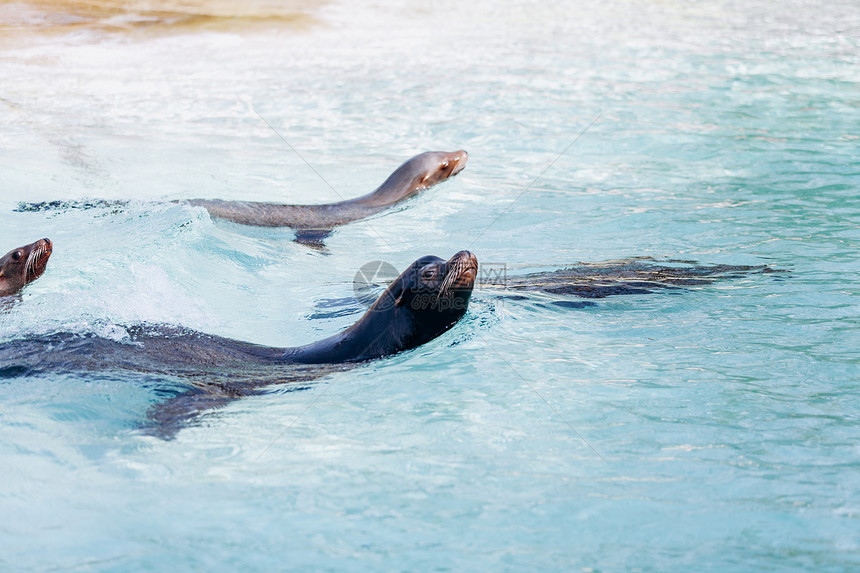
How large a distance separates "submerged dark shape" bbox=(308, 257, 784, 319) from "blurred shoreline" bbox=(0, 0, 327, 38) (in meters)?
13.6

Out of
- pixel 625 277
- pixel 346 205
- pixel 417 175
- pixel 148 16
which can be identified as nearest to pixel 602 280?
pixel 625 277

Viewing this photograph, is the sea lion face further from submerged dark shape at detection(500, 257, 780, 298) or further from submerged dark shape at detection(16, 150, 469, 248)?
submerged dark shape at detection(500, 257, 780, 298)

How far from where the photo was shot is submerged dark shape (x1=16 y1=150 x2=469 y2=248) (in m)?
7.88

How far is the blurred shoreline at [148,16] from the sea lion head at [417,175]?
10.1 m

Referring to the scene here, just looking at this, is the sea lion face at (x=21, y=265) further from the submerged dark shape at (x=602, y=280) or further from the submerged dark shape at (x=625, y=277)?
the submerged dark shape at (x=625, y=277)

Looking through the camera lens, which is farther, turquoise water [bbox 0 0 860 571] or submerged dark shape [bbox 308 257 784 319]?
submerged dark shape [bbox 308 257 784 319]

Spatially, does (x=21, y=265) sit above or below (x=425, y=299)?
below

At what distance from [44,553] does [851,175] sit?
850 centimetres

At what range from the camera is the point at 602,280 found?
595 cm

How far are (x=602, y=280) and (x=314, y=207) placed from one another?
3464 millimetres

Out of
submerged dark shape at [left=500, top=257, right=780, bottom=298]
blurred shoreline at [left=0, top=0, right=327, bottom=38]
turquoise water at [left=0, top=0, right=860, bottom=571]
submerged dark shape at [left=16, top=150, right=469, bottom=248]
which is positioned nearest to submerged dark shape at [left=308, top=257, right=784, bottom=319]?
submerged dark shape at [left=500, top=257, right=780, bottom=298]

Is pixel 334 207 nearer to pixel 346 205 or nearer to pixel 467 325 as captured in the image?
pixel 346 205

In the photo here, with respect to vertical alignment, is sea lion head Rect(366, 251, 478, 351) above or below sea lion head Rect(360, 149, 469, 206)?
above

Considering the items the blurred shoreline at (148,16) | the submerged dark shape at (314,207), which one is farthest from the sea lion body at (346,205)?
the blurred shoreline at (148,16)
